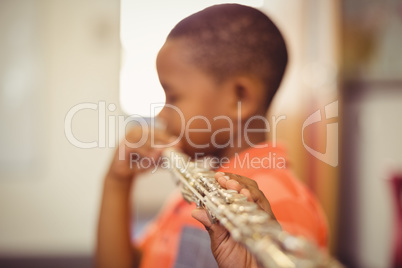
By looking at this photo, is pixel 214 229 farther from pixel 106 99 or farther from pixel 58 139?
pixel 58 139

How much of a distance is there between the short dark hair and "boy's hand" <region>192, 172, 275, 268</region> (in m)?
0.09

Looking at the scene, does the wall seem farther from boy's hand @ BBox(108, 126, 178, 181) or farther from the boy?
the boy

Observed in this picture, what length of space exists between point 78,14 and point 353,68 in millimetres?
1567

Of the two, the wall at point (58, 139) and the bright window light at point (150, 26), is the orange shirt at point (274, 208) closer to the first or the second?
Result: the bright window light at point (150, 26)

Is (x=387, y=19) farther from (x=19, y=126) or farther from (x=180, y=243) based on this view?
(x=19, y=126)

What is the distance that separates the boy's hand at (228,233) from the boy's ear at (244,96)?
6cm

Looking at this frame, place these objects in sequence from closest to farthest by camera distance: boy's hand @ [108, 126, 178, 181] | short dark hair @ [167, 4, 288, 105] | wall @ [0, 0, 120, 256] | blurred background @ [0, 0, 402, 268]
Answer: short dark hair @ [167, 4, 288, 105], boy's hand @ [108, 126, 178, 181], blurred background @ [0, 0, 402, 268], wall @ [0, 0, 120, 256]

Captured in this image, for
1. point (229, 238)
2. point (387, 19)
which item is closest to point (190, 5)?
point (229, 238)

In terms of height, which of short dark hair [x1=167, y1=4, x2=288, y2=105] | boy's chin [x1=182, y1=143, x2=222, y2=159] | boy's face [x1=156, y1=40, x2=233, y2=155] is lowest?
boy's chin [x1=182, y1=143, x2=222, y2=159]

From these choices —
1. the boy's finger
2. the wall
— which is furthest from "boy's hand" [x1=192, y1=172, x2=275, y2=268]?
the wall

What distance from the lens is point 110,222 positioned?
0.56 m

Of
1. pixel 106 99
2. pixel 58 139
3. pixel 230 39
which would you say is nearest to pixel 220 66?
pixel 230 39

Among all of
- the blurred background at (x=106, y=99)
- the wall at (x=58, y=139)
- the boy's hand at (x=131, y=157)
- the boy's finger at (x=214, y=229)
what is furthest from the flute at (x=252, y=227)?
the wall at (x=58, y=139)

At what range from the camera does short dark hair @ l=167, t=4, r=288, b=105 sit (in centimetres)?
24
